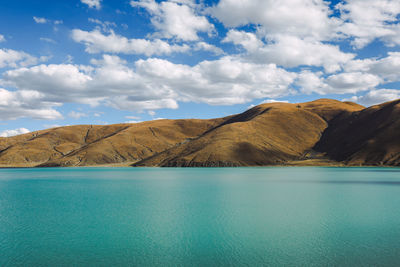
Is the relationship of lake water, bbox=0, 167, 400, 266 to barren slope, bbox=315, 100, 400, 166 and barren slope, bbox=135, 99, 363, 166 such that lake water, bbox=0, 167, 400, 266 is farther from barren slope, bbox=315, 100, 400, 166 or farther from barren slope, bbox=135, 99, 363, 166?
barren slope, bbox=135, 99, 363, 166

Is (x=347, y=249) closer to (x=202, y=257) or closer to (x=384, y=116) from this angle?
(x=202, y=257)

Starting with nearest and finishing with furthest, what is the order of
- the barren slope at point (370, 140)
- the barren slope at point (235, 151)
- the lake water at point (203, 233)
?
the lake water at point (203, 233), the barren slope at point (370, 140), the barren slope at point (235, 151)

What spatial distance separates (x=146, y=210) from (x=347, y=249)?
20.9 meters

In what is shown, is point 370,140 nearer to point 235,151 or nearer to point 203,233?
point 235,151

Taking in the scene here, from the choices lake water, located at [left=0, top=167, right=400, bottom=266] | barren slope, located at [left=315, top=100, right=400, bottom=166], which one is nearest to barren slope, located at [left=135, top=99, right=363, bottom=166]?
barren slope, located at [left=315, top=100, right=400, bottom=166]

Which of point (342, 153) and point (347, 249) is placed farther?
point (342, 153)

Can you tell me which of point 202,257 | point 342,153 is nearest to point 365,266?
point 202,257

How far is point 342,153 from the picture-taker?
558 ft

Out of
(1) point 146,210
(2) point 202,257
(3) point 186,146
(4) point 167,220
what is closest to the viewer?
(2) point 202,257

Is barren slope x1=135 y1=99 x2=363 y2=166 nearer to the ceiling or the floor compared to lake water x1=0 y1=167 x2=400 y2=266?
nearer to the ceiling

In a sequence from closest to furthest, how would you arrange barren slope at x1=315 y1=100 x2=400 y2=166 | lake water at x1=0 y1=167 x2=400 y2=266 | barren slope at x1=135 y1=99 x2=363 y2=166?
lake water at x1=0 y1=167 x2=400 y2=266
barren slope at x1=315 y1=100 x2=400 y2=166
barren slope at x1=135 y1=99 x2=363 y2=166

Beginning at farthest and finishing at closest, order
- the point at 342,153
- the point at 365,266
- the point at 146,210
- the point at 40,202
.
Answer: the point at 342,153 → the point at 40,202 → the point at 146,210 → the point at 365,266

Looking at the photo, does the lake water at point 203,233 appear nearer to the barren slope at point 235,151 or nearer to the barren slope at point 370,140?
the barren slope at point 370,140

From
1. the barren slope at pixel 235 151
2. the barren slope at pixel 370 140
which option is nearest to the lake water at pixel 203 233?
the barren slope at pixel 370 140
